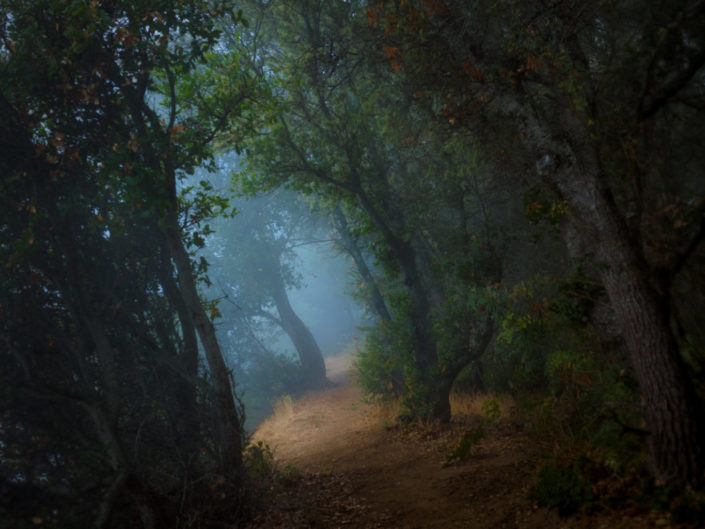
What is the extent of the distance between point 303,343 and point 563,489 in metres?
22.9

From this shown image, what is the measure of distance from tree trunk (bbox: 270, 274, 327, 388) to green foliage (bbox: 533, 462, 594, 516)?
20.9m

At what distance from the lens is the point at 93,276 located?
20.7 ft

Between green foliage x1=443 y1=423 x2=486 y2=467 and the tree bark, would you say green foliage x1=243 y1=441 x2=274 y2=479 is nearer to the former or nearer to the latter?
green foliage x1=443 y1=423 x2=486 y2=467

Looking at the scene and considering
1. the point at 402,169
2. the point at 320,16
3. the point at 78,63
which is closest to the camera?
the point at 78,63

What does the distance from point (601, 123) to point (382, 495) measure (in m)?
5.77

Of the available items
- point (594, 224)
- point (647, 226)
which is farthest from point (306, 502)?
point (647, 226)

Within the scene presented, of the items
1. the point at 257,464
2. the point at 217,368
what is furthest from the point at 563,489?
the point at 217,368

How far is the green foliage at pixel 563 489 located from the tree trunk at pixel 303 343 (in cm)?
2093

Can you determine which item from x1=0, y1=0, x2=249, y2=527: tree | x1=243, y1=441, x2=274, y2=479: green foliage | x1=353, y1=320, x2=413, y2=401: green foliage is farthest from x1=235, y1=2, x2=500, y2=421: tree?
x1=243, y1=441, x2=274, y2=479: green foliage

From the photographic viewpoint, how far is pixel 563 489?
4.43m

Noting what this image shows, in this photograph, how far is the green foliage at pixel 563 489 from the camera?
4246mm

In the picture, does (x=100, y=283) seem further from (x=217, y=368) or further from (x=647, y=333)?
(x=647, y=333)

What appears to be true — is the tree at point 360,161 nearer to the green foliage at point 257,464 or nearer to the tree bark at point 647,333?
the green foliage at point 257,464

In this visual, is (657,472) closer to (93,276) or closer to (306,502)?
(306,502)
